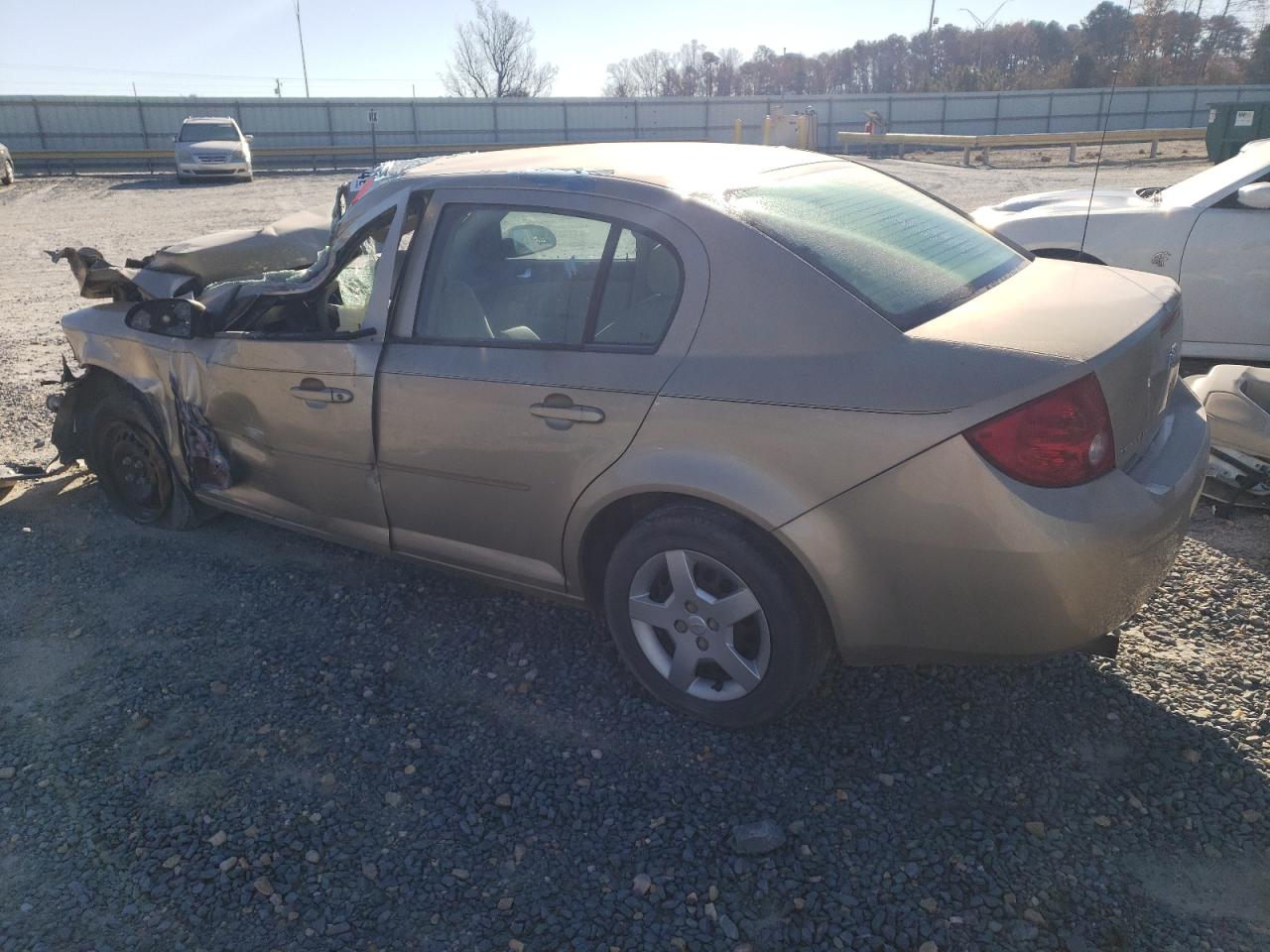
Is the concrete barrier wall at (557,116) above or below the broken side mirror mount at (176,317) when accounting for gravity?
above

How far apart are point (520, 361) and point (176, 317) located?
74.3 inches

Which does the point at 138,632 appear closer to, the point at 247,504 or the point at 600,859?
the point at 247,504

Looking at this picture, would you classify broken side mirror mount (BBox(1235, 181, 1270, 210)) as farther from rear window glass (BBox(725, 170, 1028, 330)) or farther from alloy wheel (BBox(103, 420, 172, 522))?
alloy wheel (BBox(103, 420, 172, 522))

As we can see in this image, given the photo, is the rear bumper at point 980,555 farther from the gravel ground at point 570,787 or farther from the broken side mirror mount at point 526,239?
the broken side mirror mount at point 526,239

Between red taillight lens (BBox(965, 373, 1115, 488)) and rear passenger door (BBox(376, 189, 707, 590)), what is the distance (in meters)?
0.92

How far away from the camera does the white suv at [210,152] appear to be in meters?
25.7

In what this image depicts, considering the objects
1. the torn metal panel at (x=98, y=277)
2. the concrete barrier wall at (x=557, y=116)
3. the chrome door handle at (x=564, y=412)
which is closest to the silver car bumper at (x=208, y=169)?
the concrete barrier wall at (x=557, y=116)

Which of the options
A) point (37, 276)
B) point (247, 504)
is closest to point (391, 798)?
point (247, 504)

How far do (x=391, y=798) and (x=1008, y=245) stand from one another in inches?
117

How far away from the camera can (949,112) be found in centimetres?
3766

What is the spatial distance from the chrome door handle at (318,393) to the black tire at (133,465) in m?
1.26

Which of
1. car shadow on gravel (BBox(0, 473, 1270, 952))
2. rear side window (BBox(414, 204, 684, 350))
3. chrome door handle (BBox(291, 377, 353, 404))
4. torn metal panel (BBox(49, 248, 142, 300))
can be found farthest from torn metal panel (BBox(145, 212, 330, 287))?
rear side window (BBox(414, 204, 684, 350))

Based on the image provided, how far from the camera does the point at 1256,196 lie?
18.7 feet

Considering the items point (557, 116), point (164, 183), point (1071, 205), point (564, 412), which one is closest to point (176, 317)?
point (564, 412)
